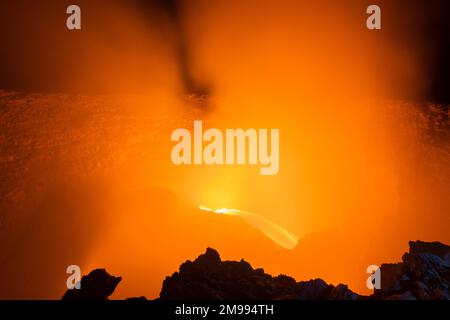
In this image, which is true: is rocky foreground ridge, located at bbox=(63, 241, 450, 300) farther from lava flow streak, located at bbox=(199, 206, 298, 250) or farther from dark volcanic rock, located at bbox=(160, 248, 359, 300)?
lava flow streak, located at bbox=(199, 206, 298, 250)

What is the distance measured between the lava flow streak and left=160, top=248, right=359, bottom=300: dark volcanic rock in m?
5.13

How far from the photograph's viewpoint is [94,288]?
580 cm

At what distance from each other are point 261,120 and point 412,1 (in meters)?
3.90

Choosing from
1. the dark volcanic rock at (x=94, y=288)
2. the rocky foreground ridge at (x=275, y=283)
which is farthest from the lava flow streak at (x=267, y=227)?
the dark volcanic rock at (x=94, y=288)

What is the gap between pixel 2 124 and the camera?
22.7ft

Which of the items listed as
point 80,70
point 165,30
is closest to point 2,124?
point 80,70

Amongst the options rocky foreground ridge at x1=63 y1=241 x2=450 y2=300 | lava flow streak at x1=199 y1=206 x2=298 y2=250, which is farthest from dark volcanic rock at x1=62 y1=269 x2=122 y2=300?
lava flow streak at x1=199 y1=206 x2=298 y2=250

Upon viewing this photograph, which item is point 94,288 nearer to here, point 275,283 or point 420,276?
point 275,283

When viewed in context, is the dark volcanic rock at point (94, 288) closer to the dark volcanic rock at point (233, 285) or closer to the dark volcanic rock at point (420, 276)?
the dark volcanic rock at point (233, 285)

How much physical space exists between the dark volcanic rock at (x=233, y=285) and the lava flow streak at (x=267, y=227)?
513cm

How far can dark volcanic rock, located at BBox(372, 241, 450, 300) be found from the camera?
5.28 m
